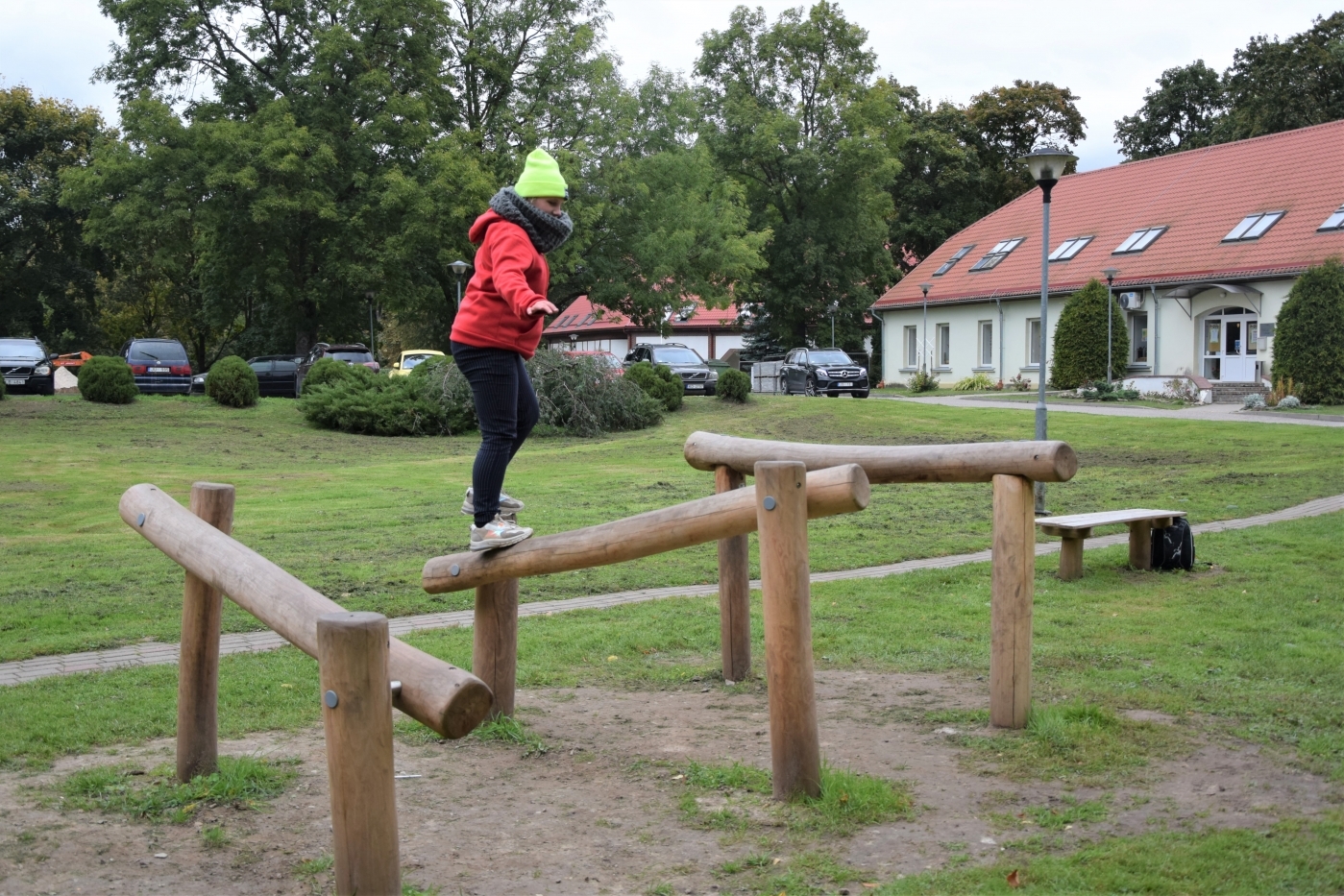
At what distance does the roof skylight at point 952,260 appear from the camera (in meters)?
48.6

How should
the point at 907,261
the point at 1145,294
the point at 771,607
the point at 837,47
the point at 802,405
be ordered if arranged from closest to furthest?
the point at 771,607 < the point at 802,405 < the point at 1145,294 < the point at 837,47 < the point at 907,261

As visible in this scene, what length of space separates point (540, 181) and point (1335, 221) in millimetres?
33941

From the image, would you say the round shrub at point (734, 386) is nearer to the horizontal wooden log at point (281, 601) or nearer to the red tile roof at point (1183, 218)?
the red tile roof at point (1183, 218)

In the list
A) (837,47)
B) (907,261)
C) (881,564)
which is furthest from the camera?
(907,261)

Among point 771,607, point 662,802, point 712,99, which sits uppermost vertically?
point 712,99

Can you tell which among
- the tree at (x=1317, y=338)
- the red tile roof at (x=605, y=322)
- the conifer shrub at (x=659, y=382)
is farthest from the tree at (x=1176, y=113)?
the conifer shrub at (x=659, y=382)

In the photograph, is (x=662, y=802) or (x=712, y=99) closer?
(x=662, y=802)

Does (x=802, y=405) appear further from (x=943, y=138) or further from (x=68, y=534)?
(x=943, y=138)

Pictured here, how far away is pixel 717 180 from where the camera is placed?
49.7 metres

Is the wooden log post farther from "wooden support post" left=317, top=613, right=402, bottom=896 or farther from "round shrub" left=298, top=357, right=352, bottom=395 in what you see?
"round shrub" left=298, top=357, right=352, bottom=395

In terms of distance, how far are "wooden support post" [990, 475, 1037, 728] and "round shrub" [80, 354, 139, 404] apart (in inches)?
1068

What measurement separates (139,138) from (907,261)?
3643 cm

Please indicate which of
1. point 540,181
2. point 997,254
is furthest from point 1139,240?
point 540,181

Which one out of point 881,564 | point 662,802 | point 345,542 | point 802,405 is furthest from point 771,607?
point 802,405
